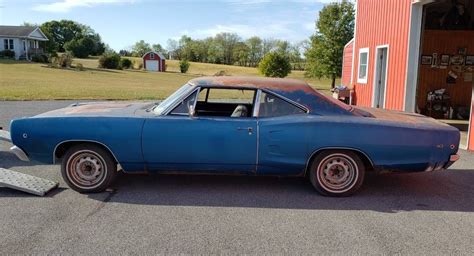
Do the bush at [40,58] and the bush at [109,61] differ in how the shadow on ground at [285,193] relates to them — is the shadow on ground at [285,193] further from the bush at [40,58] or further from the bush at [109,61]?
the bush at [109,61]

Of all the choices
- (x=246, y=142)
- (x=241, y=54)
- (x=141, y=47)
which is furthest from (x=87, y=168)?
(x=141, y=47)

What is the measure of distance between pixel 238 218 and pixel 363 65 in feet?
36.5

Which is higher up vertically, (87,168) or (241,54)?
(241,54)

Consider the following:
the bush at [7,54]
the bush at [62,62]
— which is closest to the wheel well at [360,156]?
the bush at [62,62]

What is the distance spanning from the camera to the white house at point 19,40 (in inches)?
2400

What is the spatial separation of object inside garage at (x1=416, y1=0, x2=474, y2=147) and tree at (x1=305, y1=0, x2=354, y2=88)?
27614mm

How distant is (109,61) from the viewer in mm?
62344

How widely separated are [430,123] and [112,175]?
3.95 metres

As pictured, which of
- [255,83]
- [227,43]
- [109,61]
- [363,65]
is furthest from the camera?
[227,43]

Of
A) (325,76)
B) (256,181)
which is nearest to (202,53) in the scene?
(325,76)

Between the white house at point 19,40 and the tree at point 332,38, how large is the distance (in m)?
42.3

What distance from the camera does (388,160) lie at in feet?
16.5

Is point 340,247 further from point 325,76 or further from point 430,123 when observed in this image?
point 325,76

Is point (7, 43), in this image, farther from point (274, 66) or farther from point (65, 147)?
point (65, 147)
